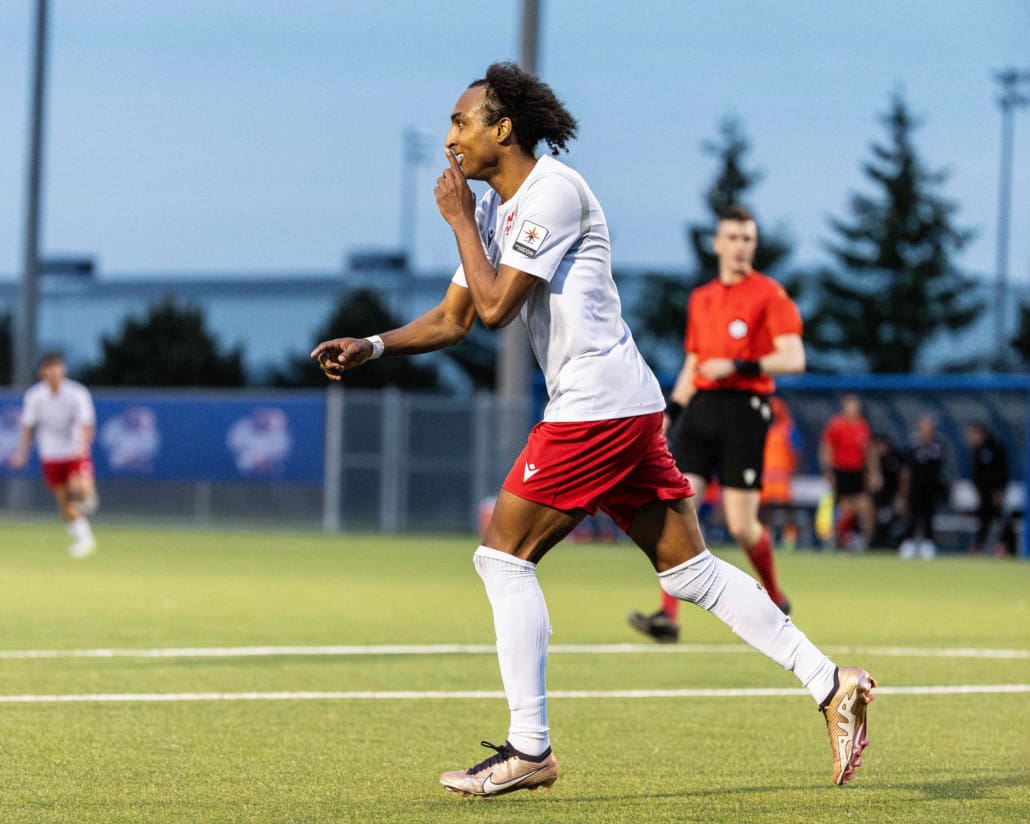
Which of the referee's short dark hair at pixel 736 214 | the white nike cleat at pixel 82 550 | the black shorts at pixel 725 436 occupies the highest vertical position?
the referee's short dark hair at pixel 736 214

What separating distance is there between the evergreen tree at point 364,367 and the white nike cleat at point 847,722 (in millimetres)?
52376

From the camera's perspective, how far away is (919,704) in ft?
24.8

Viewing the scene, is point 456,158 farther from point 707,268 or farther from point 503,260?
point 707,268

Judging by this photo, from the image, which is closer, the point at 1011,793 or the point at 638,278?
the point at 1011,793

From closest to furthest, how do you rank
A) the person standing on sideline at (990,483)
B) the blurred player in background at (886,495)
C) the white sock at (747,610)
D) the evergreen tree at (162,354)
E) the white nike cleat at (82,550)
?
the white sock at (747,610) → the white nike cleat at (82,550) → the person standing on sideline at (990,483) → the blurred player in background at (886,495) → the evergreen tree at (162,354)

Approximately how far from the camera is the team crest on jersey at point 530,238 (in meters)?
5.25

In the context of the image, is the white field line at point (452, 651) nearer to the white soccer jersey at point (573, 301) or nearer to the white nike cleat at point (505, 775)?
the white nike cleat at point (505, 775)

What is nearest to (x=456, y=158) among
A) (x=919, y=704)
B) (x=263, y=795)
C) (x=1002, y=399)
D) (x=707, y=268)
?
(x=263, y=795)

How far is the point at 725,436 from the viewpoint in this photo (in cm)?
1018

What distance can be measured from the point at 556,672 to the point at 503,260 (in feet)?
12.1

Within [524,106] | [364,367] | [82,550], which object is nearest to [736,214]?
[524,106]

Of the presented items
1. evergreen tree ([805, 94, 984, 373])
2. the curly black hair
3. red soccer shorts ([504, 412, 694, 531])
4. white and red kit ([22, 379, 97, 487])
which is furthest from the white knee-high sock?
evergreen tree ([805, 94, 984, 373])

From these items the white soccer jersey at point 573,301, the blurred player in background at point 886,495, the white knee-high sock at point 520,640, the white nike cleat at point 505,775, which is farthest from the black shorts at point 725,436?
the blurred player in background at point 886,495

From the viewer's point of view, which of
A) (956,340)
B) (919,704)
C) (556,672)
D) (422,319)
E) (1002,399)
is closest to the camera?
(422,319)
